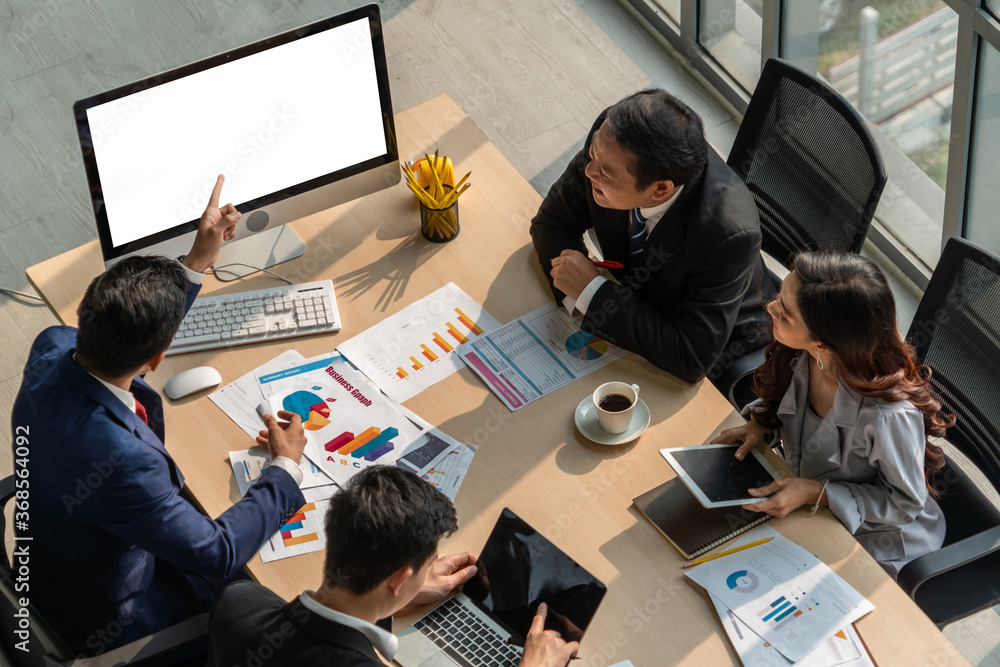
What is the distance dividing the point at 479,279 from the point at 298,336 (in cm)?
→ 49

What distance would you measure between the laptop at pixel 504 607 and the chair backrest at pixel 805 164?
122 centimetres

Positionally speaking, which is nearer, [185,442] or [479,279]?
[185,442]

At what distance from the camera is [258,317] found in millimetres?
2410

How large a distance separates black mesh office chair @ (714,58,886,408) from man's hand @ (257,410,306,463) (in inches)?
42.3

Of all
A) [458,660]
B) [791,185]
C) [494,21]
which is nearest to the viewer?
[458,660]

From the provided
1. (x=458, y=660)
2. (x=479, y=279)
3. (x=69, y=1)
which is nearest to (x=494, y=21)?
(x=69, y=1)

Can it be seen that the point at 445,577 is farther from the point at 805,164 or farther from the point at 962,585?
the point at 805,164

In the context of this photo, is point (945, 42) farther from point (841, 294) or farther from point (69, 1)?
point (69, 1)

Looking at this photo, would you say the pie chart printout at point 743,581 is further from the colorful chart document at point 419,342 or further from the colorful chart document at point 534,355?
the colorful chart document at point 419,342

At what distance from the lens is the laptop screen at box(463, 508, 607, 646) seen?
190cm

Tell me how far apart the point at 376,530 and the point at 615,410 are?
2.31 feet

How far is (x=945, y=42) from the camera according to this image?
10.5 feet

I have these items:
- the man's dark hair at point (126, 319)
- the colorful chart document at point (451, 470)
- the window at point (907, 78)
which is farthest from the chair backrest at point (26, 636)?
the window at point (907, 78)

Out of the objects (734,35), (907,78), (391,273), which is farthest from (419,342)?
(734,35)
